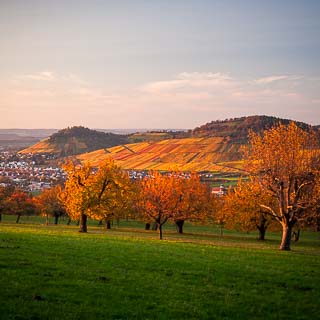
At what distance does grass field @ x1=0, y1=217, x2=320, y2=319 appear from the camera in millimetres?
15836

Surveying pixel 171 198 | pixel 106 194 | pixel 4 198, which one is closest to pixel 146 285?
pixel 106 194

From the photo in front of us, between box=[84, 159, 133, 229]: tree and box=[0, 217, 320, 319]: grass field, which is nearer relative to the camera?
box=[0, 217, 320, 319]: grass field

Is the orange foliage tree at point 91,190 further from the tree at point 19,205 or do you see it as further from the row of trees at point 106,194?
the tree at point 19,205

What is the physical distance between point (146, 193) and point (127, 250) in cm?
3440

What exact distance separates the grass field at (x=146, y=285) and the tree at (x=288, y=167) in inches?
535

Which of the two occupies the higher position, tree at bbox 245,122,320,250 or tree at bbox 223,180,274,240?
tree at bbox 245,122,320,250

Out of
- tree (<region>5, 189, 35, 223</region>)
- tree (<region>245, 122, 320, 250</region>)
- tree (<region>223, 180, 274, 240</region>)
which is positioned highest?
tree (<region>245, 122, 320, 250</region>)

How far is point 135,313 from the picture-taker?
1558 cm

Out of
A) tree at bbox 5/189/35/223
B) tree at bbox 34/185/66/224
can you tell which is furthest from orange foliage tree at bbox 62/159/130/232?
tree at bbox 5/189/35/223

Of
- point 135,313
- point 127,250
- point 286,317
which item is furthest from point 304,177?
point 135,313

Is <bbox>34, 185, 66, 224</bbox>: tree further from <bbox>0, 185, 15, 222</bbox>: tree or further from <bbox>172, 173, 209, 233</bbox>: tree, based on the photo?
<bbox>172, 173, 209, 233</bbox>: tree

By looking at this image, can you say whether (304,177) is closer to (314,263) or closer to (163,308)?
(314,263)

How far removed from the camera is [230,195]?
257 ft

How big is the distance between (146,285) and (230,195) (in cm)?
6048
